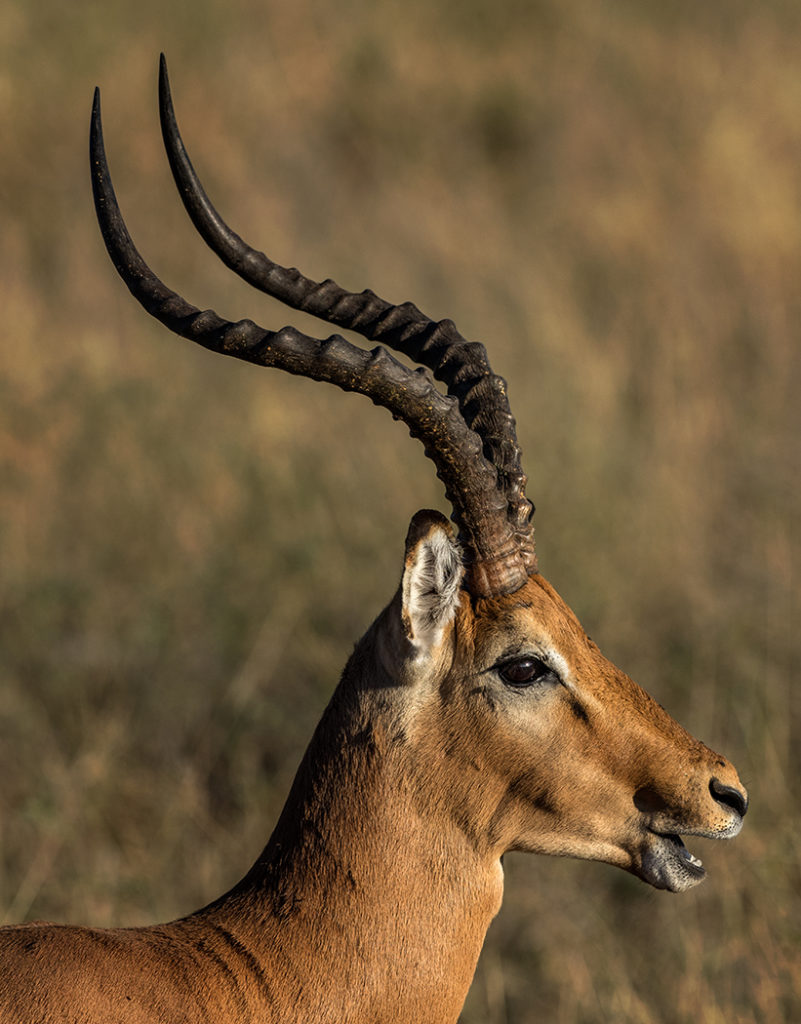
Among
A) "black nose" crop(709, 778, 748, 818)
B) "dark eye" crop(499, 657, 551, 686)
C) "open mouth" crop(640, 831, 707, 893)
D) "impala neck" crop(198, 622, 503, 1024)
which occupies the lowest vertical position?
"impala neck" crop(198, 622, 503, 1024)

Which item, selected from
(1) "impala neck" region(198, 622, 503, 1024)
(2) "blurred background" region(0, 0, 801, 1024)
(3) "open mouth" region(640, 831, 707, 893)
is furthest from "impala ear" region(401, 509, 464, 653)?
(2) "blurred background" region(0, 0, 801, 1024)

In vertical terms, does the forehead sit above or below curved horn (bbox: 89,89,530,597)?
below

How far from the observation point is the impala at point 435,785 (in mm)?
3229

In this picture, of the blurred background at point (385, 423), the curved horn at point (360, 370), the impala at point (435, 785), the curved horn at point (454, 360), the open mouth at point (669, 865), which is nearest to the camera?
the curved horn at point (360, 370)

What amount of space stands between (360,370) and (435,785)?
116 cm

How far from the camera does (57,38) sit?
44.8 ft

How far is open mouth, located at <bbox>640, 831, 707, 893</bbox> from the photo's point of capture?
334 cm

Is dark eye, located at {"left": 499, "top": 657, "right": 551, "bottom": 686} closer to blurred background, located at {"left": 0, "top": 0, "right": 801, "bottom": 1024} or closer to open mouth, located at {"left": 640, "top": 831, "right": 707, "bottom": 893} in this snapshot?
open mouth, located at {"left": 640, "top": 831, "right": 707, "bottom": 893}

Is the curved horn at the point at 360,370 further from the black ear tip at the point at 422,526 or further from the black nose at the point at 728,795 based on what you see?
the black nose at the point at 728,795

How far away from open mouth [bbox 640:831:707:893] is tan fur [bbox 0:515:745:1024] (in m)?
0.01

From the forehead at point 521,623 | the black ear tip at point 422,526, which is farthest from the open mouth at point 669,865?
the black ear tip at point 422,526

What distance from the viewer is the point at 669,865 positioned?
3340 mm

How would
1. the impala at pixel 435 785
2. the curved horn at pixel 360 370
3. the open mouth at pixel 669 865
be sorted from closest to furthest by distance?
the curved horn at pixel 360 370 → the impala at pixel 435 785 → the open mouth at pixel 669 865

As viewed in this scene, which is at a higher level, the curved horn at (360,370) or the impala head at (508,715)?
the curved horn at (360,370)
